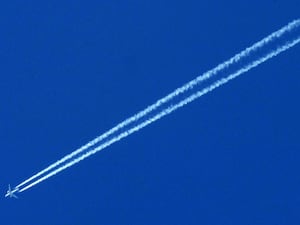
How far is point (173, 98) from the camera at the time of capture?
4.52m

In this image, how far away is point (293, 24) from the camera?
423 centimetres

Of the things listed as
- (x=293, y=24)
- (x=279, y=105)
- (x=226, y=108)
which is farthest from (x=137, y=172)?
(x=293, y=24)

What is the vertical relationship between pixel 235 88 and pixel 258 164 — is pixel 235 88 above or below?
above

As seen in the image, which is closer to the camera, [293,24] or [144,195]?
[293,24]

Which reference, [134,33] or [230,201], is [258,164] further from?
[134,33]

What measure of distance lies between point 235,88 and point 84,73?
1.05 metres

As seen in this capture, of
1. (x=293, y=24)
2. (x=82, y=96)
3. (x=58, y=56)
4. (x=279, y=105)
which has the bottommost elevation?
(x=279, y=105)

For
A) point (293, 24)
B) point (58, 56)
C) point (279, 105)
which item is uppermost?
point (58, 56)

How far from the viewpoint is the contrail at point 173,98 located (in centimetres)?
425

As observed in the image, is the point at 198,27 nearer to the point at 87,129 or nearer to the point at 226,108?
the point at 226,108

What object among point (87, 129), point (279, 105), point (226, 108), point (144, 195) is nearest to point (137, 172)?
point (144, 195)

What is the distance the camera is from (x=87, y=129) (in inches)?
184

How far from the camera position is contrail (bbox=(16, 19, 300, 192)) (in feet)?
13.9

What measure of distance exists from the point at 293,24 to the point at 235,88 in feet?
1.84
